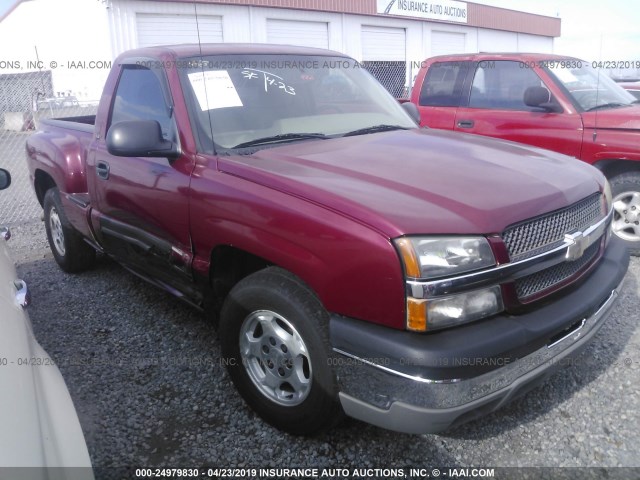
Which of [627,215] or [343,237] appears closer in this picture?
[343,237]

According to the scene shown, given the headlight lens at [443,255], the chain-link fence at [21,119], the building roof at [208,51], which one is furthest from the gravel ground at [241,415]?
the chain-link fence at [21,119]

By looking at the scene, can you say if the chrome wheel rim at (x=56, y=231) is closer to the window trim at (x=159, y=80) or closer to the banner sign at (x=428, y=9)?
the window trim at (x=159, y=80)

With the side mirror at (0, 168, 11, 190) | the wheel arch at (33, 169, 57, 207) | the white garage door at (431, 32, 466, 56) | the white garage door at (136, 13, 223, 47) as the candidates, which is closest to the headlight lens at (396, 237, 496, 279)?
the side mirror at (0, 168, 11, 190)

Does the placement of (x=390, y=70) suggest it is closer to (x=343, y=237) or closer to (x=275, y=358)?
(x=275, y=358)

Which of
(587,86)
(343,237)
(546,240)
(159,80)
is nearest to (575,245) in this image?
(546,240)

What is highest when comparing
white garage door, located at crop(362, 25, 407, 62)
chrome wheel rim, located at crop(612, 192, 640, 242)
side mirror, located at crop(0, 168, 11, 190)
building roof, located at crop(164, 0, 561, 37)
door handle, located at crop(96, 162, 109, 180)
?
building roof, located at crop(164, 0, 561, 37)

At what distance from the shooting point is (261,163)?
2721 mm

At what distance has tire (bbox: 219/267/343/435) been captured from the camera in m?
2.33

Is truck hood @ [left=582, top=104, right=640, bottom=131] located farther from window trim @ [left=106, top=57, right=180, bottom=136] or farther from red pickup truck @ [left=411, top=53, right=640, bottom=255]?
window trim @ [left=106, top=57, right=180, bottom=136]

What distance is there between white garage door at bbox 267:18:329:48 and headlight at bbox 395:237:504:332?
18180 mm

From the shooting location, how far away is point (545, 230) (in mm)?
2385

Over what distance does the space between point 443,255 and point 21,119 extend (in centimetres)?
1771

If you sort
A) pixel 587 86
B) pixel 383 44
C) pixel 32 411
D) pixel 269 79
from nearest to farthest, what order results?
pixel 32 411, pixel 269 79, pixel 587 86, pixel 383 44

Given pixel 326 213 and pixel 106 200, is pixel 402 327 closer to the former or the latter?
pixel 326 213
